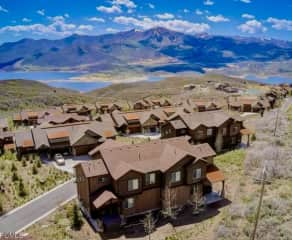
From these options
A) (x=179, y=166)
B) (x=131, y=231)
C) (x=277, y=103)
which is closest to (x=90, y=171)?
(x=131, y=231)

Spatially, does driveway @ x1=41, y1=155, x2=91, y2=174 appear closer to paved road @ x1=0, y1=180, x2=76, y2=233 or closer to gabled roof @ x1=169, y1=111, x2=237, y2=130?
paved road @ x1=0, y1=180, x2=76, y2=233

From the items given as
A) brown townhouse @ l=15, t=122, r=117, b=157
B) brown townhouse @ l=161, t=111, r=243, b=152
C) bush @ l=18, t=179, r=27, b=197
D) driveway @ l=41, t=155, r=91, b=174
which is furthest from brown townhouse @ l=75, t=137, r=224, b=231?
brown townhouse @ l=15, t=122, r=117, b=157

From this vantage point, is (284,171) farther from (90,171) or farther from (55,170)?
(55,170)

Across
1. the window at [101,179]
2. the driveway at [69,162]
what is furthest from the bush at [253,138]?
the window at [101,179]

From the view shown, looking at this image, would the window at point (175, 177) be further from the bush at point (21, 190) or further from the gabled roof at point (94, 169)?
the bush at point (21, 190)

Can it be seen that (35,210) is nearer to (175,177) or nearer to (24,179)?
(24,179)

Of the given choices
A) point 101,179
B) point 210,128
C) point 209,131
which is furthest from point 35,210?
point 210,128
